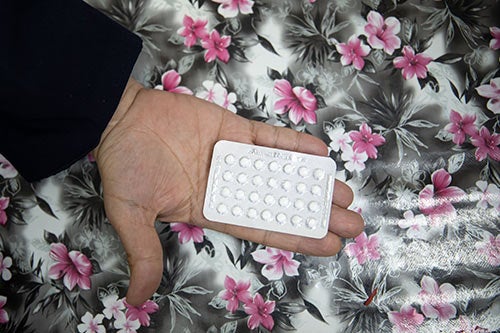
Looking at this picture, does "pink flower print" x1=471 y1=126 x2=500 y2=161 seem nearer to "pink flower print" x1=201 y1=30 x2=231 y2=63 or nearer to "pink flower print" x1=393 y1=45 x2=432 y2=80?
"pink flower print" x1=393 y1=45 x2=432 y2=80

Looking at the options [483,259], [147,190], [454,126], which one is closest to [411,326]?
[483,259]

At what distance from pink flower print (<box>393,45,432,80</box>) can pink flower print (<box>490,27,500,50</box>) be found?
0.10m

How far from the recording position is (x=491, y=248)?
673mm

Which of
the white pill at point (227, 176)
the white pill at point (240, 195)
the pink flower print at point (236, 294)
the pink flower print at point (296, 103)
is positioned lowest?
the pink flower print at point (236, 294)

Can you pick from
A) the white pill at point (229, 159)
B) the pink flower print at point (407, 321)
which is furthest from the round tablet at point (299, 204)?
the pink flower print at point (407, 321)

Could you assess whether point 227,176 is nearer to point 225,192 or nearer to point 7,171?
point 225,192

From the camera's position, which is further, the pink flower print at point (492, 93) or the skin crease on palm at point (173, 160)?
the pink flower print at point (492, 93)

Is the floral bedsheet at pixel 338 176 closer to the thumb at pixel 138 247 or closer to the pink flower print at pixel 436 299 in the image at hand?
the pink flower print at pixel 436 299

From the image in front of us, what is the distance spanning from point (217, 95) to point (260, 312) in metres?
0.32

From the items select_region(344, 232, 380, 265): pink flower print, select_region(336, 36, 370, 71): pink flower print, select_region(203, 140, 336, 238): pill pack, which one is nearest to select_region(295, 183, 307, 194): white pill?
select_region(203, 140, 336, 238): pill pack

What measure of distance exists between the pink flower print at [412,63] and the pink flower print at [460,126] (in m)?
0.08

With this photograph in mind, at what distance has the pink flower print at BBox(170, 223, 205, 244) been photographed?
2.20ft

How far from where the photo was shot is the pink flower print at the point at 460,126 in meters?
0.70

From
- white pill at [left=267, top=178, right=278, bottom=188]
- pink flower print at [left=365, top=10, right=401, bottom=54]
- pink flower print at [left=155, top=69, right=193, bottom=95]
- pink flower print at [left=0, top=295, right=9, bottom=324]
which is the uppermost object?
pink flower print at [left=365, top=10, right=401, bottom=54]
